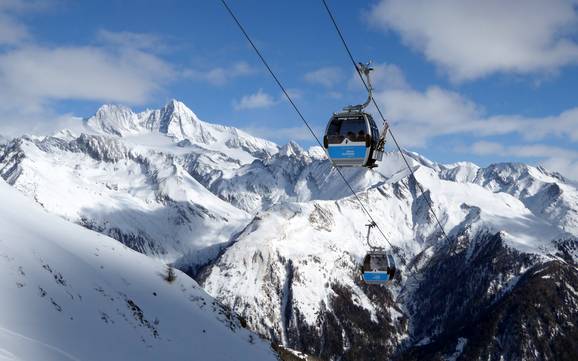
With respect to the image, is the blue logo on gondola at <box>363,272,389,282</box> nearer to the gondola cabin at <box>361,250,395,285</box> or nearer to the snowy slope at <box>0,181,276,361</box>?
the gondola cabin at <box>361,250,395,285</box>

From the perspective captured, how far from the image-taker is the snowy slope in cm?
3416

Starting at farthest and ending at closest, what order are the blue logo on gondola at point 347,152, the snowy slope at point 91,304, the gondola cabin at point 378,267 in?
the gondola cabin at point 378,267
the snowy slope at point 91,304
the blue logo on gondola at point 347,152

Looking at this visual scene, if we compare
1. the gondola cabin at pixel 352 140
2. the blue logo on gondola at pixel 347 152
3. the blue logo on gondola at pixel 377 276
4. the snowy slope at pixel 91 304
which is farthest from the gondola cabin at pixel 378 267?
the blue logo on gondola at pixel 347 152

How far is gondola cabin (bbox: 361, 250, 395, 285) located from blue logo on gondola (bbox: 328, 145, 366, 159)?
25703 mm

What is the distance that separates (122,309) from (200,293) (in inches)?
950

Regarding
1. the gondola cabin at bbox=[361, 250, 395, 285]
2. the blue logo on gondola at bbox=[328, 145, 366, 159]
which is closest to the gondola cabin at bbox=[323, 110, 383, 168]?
the blue logo on gondola at bbox=[328, 145, 366, 159]

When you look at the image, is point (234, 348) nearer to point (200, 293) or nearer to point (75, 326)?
point (200, 293)

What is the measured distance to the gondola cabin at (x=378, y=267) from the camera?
55.7m

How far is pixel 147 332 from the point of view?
1887 inches

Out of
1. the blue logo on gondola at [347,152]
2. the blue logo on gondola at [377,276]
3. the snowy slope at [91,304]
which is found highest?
the blue logo on gondola at [377,276]

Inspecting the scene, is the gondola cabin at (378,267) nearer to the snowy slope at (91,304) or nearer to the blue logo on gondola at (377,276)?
the blue logo on gondola at (377,276)

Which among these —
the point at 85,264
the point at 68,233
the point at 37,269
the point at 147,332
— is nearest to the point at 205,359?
the point at 147,332

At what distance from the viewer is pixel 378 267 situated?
5644 centimetres

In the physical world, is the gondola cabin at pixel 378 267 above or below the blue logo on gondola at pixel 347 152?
above
